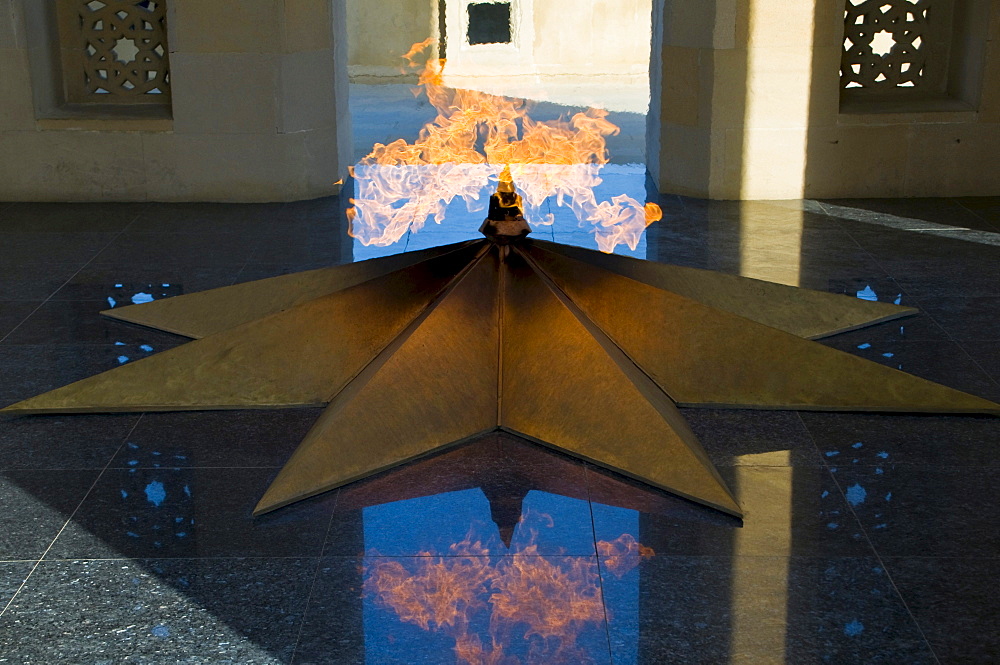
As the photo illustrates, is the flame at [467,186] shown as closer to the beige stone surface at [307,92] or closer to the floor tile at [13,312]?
→ the beige stone surface at [307,92]

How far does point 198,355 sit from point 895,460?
2556 millimetres

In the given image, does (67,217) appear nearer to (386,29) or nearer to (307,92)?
(307,92)

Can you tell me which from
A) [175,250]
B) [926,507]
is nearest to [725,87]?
[175,250]

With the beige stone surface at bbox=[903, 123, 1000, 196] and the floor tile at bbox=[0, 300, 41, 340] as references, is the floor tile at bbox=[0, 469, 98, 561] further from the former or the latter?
the beige stone surface at bbox=[903, 123, 1000, 196]

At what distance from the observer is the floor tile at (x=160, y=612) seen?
9.82 feet

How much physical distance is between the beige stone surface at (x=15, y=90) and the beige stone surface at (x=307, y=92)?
5.33ft

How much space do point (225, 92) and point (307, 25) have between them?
677mm

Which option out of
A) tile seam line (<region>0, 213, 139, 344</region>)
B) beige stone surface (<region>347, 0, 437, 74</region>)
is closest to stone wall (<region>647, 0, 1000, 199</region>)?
tile seam line (<region>0, 213, 139, 344</region>)

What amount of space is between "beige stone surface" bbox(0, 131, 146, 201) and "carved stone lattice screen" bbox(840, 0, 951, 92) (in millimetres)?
4750

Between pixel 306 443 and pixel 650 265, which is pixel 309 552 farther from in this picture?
pixel 650 265

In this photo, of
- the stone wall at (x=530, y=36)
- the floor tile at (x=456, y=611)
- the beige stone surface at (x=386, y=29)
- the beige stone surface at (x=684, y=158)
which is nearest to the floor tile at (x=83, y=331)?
the floor tile at (x=456, y=611)

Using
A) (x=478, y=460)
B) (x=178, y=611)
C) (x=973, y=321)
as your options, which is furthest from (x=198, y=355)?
(x=973, y=321)

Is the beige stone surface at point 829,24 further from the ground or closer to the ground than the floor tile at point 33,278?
further from the ground

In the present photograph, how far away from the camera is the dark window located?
1459cm
